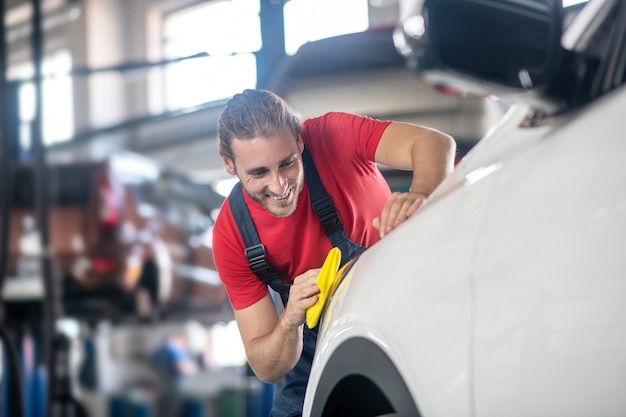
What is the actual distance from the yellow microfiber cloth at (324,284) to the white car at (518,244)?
0.40 m

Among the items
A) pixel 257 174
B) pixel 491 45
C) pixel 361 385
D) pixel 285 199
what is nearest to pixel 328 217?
pixel 285 199

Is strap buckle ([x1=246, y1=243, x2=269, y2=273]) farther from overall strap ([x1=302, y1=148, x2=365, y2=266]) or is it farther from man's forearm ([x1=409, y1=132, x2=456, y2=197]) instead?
man's forearm ([x1=409, y1=132, x2=456, y2=197])

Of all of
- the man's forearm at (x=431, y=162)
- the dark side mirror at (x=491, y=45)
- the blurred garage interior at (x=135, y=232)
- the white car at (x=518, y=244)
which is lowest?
the blurred garage interior at (x=135, y=232)

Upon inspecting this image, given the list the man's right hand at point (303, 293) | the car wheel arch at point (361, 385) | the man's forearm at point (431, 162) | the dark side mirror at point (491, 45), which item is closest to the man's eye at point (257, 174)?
the man's forearm at point (431, 162)

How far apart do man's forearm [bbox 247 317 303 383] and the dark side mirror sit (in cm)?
106

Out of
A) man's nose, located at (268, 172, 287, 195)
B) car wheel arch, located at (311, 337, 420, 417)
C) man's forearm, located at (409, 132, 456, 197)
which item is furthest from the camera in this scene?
man's nose, located at (268, 172, 287, 195)

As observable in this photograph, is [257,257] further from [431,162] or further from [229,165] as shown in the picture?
[431,162]

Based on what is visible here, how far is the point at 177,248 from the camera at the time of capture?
8844 mm

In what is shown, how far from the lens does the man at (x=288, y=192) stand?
235 cm

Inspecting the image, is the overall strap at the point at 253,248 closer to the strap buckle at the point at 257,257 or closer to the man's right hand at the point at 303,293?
the strap buckle at the point at 257,257

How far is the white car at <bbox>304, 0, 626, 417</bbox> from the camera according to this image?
895 mm

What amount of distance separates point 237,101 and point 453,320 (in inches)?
59.6

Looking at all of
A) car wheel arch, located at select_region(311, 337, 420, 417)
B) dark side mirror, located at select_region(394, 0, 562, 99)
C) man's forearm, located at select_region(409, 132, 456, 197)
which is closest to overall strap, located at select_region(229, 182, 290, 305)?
man's forearm, located at select_region(409, 132, 456, 197)

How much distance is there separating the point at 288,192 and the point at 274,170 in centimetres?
7
